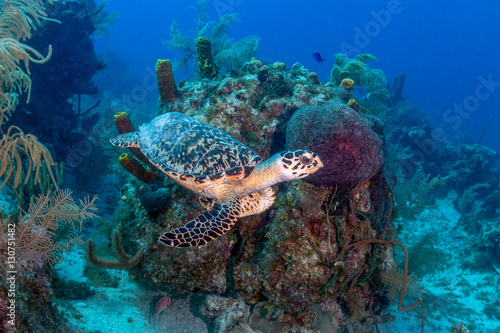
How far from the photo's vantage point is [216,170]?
3.68 meters

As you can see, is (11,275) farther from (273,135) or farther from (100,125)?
(100,125)

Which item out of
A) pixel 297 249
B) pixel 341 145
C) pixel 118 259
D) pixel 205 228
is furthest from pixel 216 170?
pixel 118 259

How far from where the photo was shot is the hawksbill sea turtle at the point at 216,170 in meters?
3.12

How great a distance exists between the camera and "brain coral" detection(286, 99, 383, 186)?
3.39 meters

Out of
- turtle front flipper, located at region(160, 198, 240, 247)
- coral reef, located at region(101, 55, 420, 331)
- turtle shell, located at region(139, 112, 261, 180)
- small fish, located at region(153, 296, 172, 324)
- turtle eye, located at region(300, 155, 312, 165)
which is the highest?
turtle eye, located at region(300, 155, 312, 165)

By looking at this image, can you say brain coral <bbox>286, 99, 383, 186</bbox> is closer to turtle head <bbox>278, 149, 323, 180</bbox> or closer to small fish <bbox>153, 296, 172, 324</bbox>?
turtle head <bbox>278, 149, 323, 180</bbox>

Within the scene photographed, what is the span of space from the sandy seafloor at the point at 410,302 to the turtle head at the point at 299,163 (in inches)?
94.9

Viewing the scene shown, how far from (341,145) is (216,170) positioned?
183 cm

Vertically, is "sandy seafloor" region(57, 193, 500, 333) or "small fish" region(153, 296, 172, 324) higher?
"small fish" region(153, 296, 172, 324)

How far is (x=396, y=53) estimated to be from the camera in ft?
315

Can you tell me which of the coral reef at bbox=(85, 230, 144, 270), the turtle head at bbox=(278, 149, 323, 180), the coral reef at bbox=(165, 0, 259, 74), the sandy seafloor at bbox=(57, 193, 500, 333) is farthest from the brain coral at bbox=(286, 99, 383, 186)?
the coral reef at bbox=(165, 0, 259, 74)

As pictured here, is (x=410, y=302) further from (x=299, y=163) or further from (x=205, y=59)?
(x=205, y=59)

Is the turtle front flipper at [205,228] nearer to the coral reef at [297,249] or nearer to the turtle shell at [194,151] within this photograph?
the turtle shell at [194,151]

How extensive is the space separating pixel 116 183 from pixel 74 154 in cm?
163
